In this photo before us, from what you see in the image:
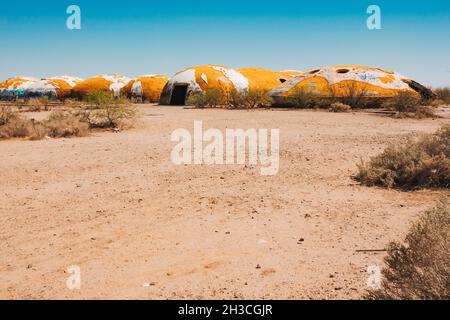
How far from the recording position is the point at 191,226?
452cm

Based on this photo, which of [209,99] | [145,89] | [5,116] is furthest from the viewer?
[145,89]

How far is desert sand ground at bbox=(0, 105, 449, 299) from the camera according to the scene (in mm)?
3277

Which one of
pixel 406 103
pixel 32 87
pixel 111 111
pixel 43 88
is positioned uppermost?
pixel 32 87

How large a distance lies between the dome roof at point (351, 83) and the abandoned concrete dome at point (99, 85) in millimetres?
19128

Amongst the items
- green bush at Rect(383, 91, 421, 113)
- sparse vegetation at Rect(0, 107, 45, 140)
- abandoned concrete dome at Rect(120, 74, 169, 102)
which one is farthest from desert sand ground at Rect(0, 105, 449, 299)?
abandoned concrete dome at Rect(120, 74, 169, 102)

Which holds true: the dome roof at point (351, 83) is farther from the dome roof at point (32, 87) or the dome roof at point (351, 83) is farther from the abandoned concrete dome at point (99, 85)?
the dome roof at point (32, 87)

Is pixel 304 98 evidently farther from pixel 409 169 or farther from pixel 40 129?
pixel 409 169

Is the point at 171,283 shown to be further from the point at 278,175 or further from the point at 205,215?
the point at 278,175

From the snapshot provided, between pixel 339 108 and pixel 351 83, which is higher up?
pixel 351 83

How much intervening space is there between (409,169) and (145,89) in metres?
31.9

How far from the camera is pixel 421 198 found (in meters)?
5.44

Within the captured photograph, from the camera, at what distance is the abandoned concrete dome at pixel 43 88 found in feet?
132

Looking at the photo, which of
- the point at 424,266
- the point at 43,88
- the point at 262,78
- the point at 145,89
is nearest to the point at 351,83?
the point at 262,78

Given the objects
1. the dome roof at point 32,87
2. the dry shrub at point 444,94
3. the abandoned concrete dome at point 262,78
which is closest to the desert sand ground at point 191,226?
the dry shrub at point 444,94
